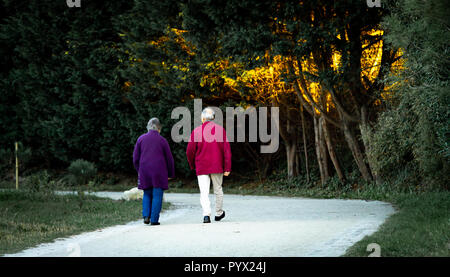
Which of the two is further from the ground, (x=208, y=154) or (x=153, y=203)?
(x=208, y=154)

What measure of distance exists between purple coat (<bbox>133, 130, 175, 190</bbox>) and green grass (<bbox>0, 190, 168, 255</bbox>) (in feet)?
3.88

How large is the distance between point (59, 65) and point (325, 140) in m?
12.8

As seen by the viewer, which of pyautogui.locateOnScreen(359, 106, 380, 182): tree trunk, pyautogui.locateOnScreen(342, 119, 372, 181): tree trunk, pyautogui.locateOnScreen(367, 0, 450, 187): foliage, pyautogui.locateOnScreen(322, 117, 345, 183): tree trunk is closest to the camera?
pyautogui.locateOnScreen(367, 0, 450, 187): foliage

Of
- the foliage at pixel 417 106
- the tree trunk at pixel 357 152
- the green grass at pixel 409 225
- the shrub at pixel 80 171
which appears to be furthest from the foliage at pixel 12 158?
the foliage at pixel 417 106

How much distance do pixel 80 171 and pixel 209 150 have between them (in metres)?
14.8

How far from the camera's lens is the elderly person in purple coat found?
38.2 ft

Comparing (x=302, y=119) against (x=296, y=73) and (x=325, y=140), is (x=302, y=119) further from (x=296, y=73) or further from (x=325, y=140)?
(x=296, y=73)

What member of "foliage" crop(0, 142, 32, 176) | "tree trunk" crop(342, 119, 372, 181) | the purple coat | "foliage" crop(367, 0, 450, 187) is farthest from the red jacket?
"foliage" crop(0, 142, 32, 176)

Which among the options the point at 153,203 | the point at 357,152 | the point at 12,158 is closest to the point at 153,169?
the point at 153,203

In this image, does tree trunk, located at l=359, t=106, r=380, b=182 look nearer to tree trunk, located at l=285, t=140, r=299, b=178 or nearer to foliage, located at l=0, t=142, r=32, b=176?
tree trunk, located at l=285, t=140, r=299, b=178

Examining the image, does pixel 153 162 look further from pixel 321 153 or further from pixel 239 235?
pixel 321 153

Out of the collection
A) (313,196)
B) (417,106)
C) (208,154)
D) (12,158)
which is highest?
(417,106)

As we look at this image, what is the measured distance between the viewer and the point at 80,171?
83.6 feet

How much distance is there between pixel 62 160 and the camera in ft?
92.5
